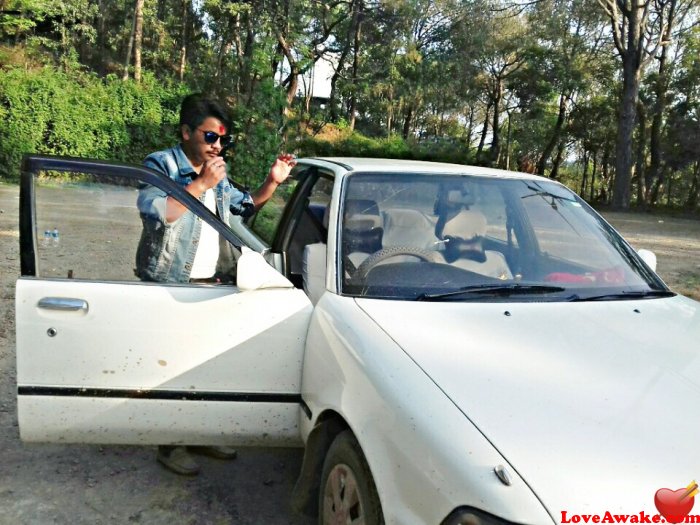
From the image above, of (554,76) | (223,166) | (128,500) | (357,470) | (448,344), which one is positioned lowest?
(128,500)

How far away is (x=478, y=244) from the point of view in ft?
10.0

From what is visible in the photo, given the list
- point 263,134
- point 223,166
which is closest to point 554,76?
point 263,134

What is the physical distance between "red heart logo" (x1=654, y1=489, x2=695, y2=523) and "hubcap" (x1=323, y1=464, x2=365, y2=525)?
842 millimetres

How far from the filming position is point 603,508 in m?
1.46

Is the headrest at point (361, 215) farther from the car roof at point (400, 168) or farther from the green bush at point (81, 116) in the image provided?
the green bush at point (81, 116)

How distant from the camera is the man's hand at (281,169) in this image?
143 inches

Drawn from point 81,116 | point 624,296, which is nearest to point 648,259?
point 624,296

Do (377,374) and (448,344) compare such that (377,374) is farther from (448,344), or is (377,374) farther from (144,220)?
(144,220)

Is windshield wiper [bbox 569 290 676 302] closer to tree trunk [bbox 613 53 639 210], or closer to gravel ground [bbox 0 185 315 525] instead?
gravel ground [bbox 0 185 315 525]

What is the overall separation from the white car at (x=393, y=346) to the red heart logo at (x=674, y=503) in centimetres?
1

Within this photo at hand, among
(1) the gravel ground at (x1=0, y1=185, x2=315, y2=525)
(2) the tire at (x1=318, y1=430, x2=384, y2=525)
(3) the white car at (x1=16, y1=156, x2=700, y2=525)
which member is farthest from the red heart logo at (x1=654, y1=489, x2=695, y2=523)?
(1) the gravel ground at (x1=0, y1=185, x2=315, y2=525)

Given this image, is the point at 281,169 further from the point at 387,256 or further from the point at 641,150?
the point at 641,150

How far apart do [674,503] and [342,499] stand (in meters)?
1.03

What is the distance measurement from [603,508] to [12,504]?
8.16ft
